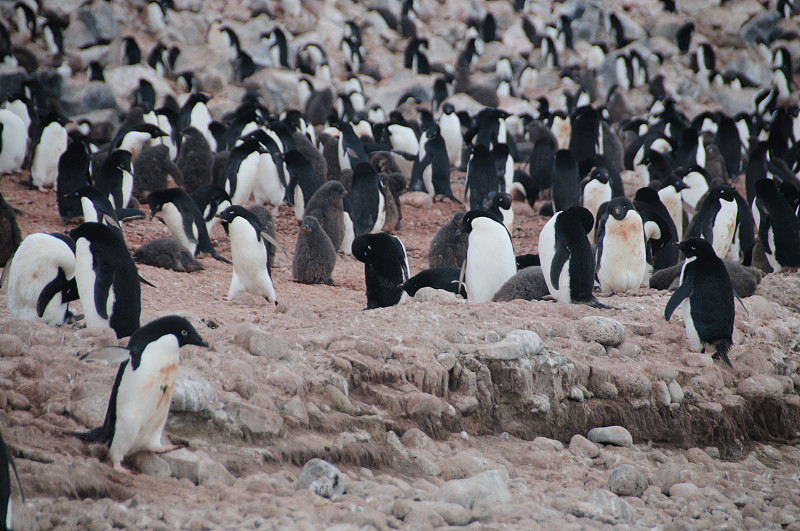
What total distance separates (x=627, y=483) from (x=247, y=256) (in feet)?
14.0

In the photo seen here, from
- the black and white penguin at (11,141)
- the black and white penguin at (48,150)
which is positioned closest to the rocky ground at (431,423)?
the black and white penguin at (48,150)

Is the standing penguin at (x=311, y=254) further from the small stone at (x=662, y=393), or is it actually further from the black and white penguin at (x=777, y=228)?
the black and white penguin at (x=777, y=228)

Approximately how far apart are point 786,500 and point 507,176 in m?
9.74

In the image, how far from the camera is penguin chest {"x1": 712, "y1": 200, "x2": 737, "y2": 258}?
8.44m

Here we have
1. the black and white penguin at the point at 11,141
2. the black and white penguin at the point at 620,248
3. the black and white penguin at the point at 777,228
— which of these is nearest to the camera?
the black and white penguin at the point at 620,248

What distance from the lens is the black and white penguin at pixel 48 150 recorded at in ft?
37.5

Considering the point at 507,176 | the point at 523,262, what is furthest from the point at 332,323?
the point at 507,176

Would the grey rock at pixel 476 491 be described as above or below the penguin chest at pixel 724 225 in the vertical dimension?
below

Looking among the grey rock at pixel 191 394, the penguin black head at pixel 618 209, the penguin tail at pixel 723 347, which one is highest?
the penguin black head at pixel 618 209

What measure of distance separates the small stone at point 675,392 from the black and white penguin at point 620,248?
230 cm

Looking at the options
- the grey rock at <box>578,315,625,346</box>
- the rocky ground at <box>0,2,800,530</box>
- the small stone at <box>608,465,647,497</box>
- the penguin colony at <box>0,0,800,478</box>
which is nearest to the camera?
the rocky ground at <box>0,2,800,530</box>

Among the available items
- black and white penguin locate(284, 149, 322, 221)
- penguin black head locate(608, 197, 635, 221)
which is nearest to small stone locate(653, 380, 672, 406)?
penguin black head locate(608, 197, 635, 221)

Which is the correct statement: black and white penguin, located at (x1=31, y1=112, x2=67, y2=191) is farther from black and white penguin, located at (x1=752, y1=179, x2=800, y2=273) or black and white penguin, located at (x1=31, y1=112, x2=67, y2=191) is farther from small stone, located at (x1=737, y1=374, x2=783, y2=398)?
small stone, located at (x1=737, y1=374, x2=783, y2=398)

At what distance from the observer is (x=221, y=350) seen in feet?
13.0
